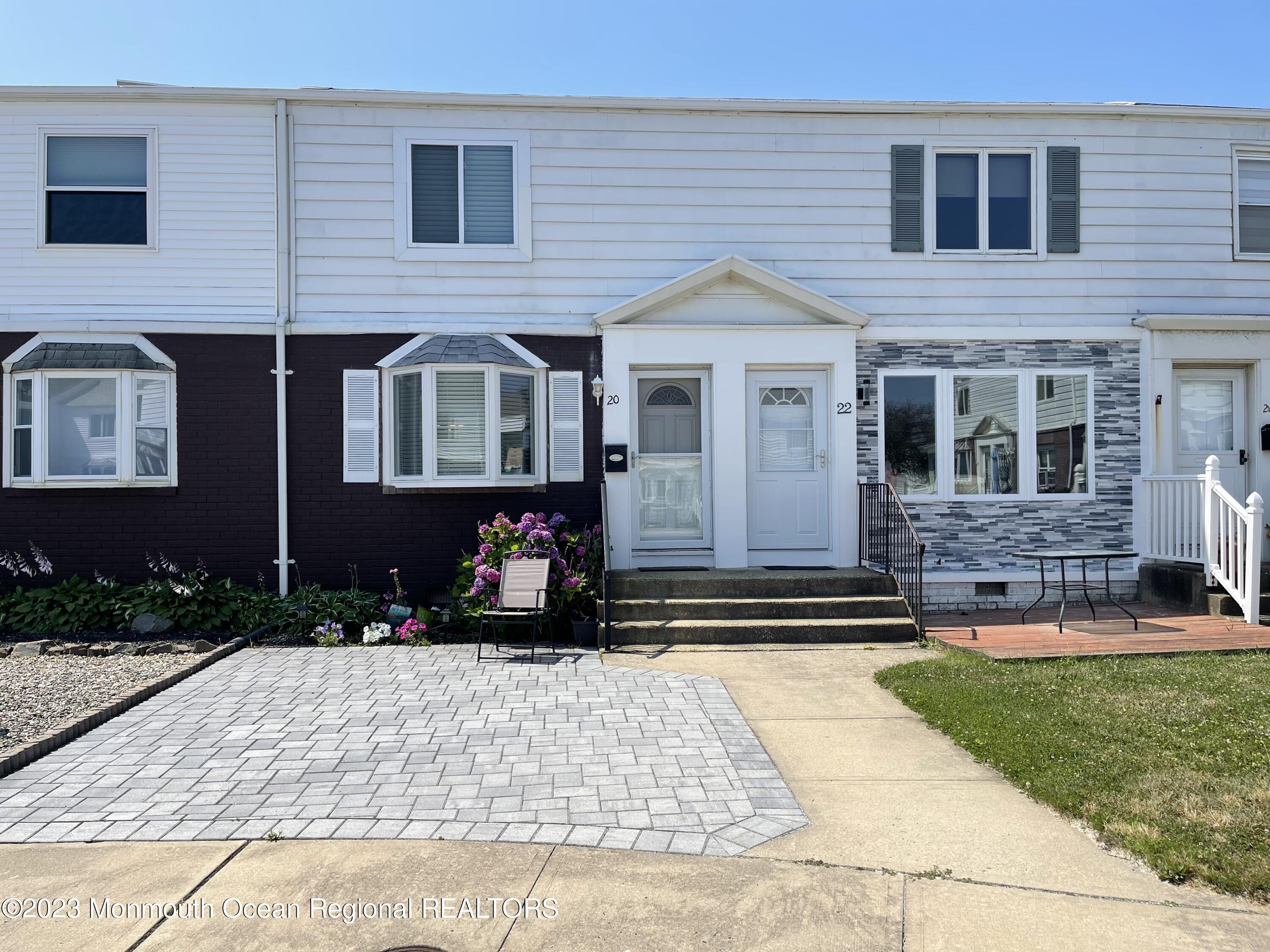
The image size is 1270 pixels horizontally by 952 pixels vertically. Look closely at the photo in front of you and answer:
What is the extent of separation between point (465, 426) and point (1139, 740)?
21.9 feet

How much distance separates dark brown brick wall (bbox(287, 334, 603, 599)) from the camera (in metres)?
9.80

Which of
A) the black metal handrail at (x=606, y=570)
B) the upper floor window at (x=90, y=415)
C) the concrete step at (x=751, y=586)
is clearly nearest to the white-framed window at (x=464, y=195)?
the black metal handrail at (x=606, y=570)

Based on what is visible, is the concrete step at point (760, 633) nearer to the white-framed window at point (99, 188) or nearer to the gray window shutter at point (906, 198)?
the gray window shutter at point (906, 198)

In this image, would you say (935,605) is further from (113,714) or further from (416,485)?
(113,714)

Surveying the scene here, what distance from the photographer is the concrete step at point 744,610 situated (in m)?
8.73

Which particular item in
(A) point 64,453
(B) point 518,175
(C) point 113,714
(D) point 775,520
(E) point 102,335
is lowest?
(C) point 113,714

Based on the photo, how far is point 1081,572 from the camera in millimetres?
10352

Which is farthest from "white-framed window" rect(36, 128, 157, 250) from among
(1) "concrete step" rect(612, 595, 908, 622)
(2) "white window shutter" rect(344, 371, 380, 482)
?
(1) "concrete step" rect(612, 595, 908, 622)

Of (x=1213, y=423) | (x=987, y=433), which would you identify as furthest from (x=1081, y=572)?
(x=1213, y=423)

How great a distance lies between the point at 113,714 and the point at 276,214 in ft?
18.4

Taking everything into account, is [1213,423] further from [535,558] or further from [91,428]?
[91,428]

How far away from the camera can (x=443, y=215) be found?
10.0 metres

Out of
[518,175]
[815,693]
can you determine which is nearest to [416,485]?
[518,175]

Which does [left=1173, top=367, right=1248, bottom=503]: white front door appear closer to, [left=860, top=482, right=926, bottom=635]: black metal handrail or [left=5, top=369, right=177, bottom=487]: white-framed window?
[left=860, top=482, right=926, bottom=635]: black metal handrail
